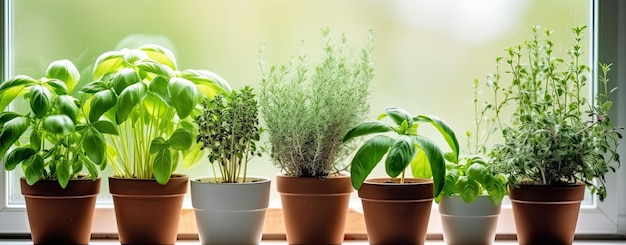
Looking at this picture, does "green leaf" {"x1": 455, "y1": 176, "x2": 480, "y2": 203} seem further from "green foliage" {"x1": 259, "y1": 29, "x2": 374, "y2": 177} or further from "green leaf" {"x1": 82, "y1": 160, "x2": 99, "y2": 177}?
"green leaf" {"x1": 82, "y1": 160, "x2": 99, "y2": 177}

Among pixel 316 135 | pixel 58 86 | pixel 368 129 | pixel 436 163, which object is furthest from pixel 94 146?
pixel 436 163

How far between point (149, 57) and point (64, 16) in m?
0.31

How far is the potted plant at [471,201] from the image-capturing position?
153cm

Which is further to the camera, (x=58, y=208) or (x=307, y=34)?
(x=307, y=34)

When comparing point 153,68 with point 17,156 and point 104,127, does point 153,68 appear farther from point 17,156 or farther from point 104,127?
point 17,156

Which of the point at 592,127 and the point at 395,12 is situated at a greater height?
the point at 395,12

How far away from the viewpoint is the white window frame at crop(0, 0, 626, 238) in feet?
5.66

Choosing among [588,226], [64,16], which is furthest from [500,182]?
[64,16]

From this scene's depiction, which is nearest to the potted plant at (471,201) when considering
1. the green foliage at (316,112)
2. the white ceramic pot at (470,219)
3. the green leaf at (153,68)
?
the white ceramic pot at (470,219)

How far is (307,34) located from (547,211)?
0.71m

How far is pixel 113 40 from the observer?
5.89ft

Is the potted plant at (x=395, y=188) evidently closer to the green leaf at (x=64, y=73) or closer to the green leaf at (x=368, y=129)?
the green leaf at (x=368, y=129)

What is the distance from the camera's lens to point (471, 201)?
5.07 ft

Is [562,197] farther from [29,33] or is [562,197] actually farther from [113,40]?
[29,33]
